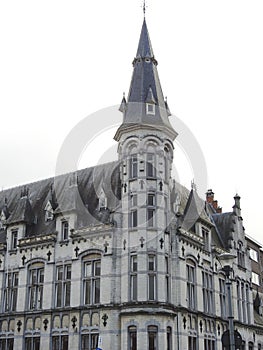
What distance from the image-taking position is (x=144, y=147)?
37125 mm

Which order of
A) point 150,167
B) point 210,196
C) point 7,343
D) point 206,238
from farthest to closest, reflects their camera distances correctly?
point 210,196 < point 206,238 < point 7,343 < point 150,167

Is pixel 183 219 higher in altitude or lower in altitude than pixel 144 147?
lower

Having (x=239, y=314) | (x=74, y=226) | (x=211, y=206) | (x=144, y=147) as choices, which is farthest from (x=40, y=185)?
(x=239, y=314)

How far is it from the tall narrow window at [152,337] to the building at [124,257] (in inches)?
2.8

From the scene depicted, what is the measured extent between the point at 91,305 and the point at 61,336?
3.41 meters

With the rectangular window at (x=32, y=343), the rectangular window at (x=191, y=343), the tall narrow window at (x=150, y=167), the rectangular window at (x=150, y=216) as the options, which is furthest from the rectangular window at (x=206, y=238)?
the rectangular window at (x=32, y=343)

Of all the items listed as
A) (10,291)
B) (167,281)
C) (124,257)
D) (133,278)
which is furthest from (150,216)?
(10,291)

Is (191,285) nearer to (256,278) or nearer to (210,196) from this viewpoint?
(256,278)

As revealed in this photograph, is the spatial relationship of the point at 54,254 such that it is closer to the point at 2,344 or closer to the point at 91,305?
the point at 91,305

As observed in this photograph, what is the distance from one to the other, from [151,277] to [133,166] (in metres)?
8.30

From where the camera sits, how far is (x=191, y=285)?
124ft

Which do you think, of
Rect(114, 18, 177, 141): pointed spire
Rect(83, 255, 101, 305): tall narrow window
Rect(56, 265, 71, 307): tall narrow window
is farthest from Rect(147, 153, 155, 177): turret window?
Rect(56, 265, 71, 307): tall narrow window

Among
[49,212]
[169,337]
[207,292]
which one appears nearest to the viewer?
[169,337]

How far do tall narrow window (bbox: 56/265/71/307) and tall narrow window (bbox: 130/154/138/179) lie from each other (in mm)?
8337
